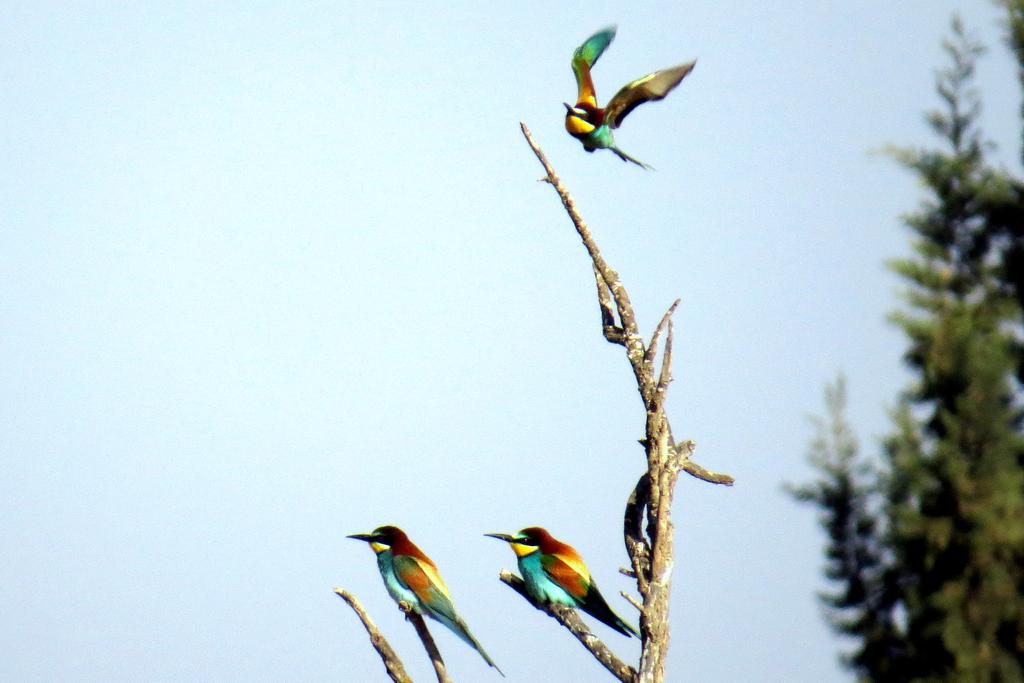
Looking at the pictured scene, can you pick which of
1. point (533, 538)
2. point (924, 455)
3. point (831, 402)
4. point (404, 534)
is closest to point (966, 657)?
point (924, 455)

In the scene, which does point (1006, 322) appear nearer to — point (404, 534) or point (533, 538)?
point (533, 538)

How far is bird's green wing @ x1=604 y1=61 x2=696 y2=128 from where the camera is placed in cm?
703

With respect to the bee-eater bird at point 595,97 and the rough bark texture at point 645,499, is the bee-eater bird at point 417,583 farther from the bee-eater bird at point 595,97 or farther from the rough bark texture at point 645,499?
the bee-eater bird at point 595,97

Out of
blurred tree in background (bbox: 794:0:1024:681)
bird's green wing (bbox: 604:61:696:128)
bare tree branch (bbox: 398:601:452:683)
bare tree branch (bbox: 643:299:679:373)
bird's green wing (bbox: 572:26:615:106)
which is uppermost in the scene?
bird's green wing (bbox: 572:26:615:106)

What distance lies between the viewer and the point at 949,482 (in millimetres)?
3010

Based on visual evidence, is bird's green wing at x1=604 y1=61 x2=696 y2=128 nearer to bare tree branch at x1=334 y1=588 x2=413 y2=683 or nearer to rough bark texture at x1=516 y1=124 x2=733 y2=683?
rough bark texture at x1=516 y1=124 x2=733 y2=683

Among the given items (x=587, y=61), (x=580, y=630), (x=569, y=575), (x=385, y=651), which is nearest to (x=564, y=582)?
(x=569, y=575)

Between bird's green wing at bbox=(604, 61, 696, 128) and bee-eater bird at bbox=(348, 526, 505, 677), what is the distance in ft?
9.52

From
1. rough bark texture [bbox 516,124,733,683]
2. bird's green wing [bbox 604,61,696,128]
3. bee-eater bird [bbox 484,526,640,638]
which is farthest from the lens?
bee-eater bird [bbox 484,526,640,638]

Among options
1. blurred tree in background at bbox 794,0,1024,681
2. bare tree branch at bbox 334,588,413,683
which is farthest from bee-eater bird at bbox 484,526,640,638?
blurred tree in background at bbox 794,0,1024,681

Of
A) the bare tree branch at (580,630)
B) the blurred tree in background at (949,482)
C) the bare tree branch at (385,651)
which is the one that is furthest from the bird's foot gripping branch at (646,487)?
the blurred tree in background at (949,482)

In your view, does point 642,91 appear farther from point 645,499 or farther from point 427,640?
point 427,640

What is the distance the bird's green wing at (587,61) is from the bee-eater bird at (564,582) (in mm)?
2698

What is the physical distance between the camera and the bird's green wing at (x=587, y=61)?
750cm
